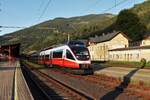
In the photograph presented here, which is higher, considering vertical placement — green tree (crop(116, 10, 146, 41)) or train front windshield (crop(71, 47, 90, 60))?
green tree (crop(116, 10, 146, 41))

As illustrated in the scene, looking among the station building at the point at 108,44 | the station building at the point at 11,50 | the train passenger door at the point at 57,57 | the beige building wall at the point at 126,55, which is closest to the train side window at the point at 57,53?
the train passenger door at the point at 57,57

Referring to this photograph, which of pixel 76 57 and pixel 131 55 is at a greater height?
pixel 131 55

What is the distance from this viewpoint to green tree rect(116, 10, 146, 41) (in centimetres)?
12850

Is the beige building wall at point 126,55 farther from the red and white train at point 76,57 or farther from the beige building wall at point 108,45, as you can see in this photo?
the red and white train at point 76,57

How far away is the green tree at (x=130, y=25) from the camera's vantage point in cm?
12850

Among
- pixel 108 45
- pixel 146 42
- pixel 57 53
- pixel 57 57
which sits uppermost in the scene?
pixel 146 42

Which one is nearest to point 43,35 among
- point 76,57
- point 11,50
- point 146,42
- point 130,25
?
point 146,42

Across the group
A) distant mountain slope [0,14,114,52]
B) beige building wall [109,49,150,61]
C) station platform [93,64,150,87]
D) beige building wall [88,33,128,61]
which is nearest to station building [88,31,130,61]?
beige building wall [88,33,128,61]

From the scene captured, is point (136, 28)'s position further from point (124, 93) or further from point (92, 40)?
point (124, 93)

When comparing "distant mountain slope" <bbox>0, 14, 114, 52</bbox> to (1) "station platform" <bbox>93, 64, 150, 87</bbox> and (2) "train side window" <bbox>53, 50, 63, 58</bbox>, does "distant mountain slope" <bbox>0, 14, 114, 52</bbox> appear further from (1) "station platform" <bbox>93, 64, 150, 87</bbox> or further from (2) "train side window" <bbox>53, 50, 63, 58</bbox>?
(1) "station platform" <bbox>93, 64, 150, 87</bbox>

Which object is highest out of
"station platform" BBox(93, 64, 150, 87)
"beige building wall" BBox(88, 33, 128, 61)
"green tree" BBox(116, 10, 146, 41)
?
"green tree" BBox(116, 10, 146, 41)

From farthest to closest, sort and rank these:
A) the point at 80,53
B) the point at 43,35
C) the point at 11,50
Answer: the point at 43,35, the point at 80,53, the point at 11,50

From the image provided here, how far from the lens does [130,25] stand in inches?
5384

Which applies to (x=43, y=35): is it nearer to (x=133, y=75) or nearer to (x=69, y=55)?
(x=69, y=55)
